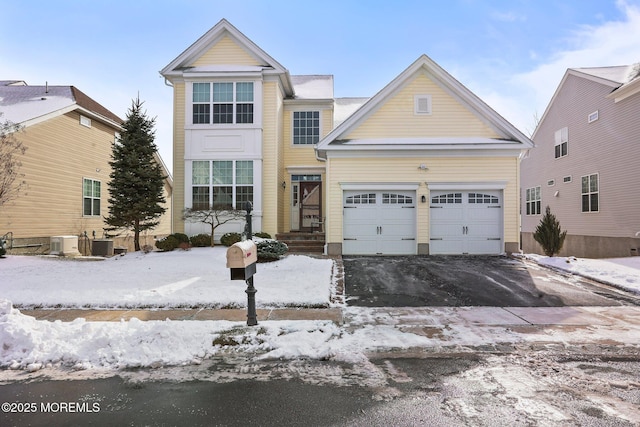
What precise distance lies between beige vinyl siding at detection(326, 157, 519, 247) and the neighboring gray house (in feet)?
21.5

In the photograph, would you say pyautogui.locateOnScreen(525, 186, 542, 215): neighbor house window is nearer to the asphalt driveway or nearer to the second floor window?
the asphalt driveway

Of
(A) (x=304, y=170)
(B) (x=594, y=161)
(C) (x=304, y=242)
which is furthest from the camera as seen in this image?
(B) (x=594, y=161)

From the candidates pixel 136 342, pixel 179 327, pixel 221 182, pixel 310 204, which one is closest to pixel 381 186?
pixel 310 204

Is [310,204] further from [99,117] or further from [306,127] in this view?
[99,117]

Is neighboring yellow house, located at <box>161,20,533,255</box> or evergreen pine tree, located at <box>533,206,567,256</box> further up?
neighboring yellow house, located at <box>161,20,533,255</box>

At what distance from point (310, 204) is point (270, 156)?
9.94 ft

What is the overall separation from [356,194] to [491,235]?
17.1 ft

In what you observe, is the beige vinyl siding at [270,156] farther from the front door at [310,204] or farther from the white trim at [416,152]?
the white trim at [416,152]

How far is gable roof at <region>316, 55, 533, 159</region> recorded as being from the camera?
1338 centimetres

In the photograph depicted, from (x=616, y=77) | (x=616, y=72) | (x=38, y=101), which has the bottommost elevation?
(x=38, y=101)

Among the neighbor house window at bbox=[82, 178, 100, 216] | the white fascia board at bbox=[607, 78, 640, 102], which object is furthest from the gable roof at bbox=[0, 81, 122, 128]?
the white fascia board at bbox=[607, 78, 640, 102]

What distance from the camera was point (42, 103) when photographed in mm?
16172

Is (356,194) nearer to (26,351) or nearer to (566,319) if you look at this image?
(566,319)

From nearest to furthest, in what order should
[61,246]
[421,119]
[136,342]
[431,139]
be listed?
[136,342]
[431,139]
[421,119]
[61,246]
